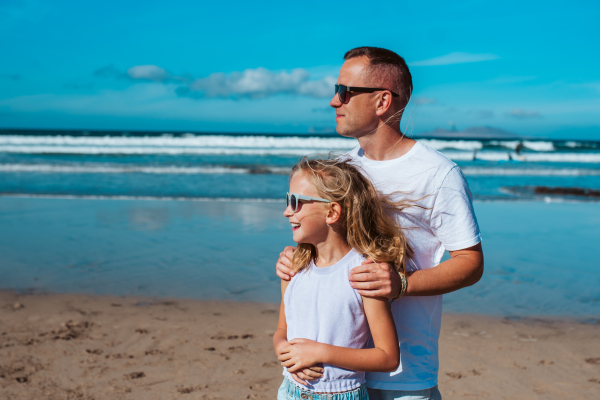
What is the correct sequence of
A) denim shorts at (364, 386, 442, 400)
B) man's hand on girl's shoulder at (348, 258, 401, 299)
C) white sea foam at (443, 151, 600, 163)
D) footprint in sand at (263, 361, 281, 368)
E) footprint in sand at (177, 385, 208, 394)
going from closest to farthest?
1. man's hand on girl's shoulder at (348, 258, 401, 299)
2. denim shorts at (364, 386, 442, 400)
3. footprint in sand at (177, 385, 208, 394)
4. footprint in sand at (263, 361, 281, 368)
5. white sea foam at (443, 151, 600, 163)

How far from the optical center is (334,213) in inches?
73.7

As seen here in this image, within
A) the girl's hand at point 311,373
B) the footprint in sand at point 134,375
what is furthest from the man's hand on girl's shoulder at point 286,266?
the footprint in sand at point 134,375

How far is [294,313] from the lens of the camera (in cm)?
196

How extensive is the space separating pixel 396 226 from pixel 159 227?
719cm

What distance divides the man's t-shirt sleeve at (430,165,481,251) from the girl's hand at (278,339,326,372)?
666 mm

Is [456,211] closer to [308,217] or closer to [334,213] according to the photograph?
[334,213]

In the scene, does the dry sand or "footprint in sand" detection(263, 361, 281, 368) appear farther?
"footprint in sand" detection(263, 361, 281, 368)

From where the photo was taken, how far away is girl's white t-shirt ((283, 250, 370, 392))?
183 cm

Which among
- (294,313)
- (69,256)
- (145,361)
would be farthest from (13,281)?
(294,313)

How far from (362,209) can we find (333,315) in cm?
43

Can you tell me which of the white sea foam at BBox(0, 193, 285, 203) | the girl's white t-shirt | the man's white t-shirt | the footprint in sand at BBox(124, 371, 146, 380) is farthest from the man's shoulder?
the white sea foam at BBox(0, 193, 285, 203)

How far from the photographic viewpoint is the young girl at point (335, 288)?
1.78 metres

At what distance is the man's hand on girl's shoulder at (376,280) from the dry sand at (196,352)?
86.7 inches

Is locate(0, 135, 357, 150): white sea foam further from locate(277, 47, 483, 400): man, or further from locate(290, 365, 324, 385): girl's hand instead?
locate(290, 365, 324, 385): girl's hand
